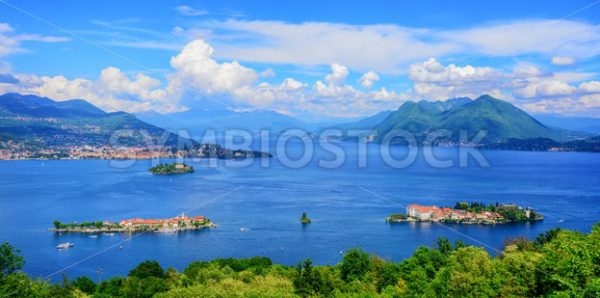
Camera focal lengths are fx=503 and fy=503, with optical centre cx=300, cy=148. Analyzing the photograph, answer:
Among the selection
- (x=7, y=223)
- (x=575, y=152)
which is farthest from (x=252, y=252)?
(x=575, y=152)

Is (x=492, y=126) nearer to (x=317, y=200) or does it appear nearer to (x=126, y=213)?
(x=317, y=200)

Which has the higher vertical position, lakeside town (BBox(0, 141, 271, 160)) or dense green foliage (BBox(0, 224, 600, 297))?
lakeside town (BBox(0, 141, 271, 160))

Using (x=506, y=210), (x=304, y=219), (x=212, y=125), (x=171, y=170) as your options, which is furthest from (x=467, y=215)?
(x=212, y=125)

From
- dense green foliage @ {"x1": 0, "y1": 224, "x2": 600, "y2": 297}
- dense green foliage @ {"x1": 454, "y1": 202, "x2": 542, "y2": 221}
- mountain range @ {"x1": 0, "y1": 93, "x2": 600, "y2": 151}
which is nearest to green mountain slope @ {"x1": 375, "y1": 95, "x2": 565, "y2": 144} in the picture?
mountain range @ {"x1": 0, "y1": 93, "x2": 600, "y2": 151}

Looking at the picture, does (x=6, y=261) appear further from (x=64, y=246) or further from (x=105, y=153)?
(x=105, y=153)

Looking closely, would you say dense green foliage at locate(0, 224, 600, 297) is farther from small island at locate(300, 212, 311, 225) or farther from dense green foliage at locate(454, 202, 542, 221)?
dense green foliage at locate(454, 202, 542, 221)

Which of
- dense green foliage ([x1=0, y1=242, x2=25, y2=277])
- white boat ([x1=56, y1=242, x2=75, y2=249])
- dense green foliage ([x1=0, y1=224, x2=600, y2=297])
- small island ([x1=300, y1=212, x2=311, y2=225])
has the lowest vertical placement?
white boat ([x1=56, y1=242, x2=75, y2=249])
